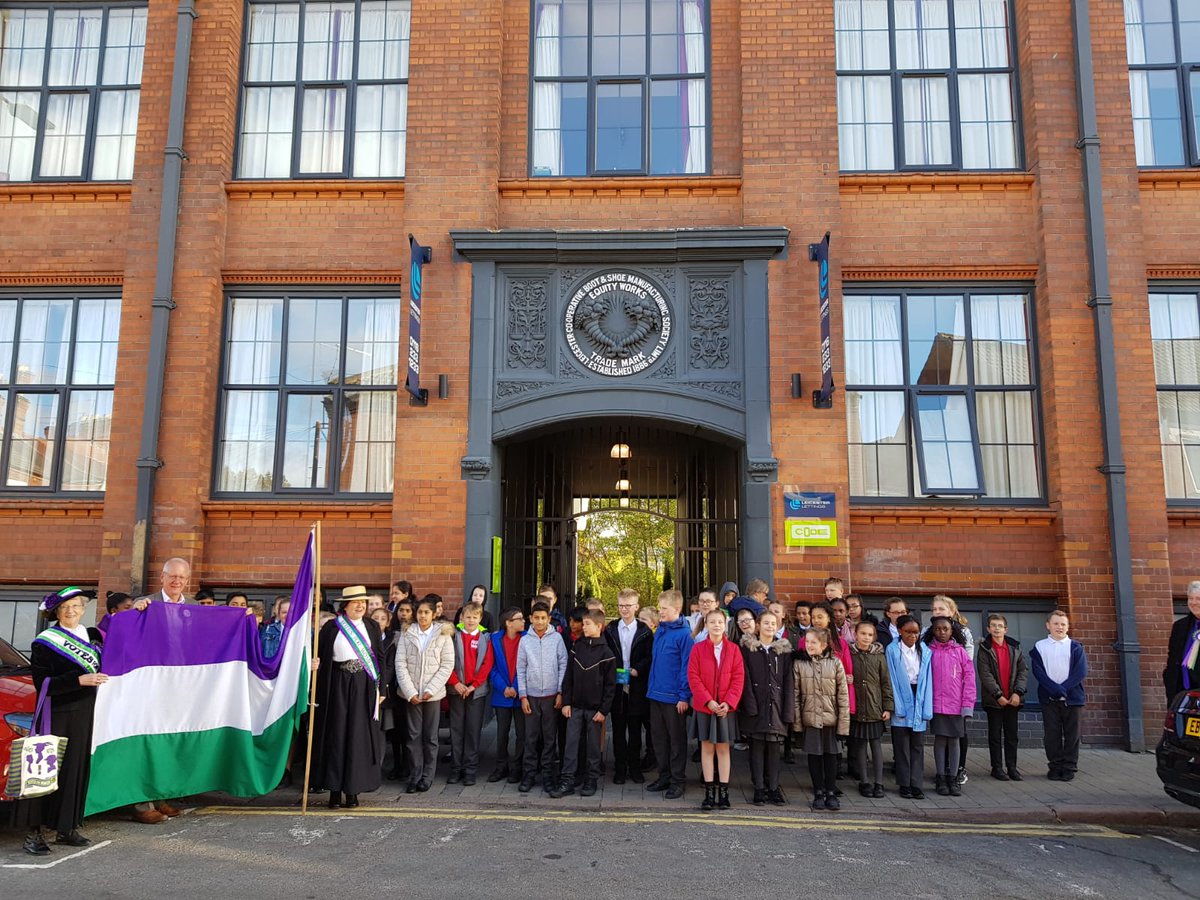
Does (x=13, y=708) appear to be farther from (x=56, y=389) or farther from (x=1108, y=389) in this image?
(x=1108, y=389)

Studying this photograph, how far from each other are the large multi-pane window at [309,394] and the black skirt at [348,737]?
4199mm

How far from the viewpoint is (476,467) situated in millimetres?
11031

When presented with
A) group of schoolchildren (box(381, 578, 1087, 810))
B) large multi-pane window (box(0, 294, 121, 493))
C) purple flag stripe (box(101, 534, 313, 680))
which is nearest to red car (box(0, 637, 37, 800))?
purple flag stripe (box(101, 534, 313, 680))

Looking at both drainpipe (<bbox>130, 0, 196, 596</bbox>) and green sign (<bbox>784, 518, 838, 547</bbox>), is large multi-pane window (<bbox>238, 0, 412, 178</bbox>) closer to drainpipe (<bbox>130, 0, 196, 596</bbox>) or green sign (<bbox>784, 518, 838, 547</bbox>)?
drainpipe (<bbox>130, 0, 196, 596</bbox>)

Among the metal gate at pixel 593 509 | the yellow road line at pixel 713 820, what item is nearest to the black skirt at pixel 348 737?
the yellow road line at pixel 713 820

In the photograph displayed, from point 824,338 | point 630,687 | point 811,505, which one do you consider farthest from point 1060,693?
point 824,338

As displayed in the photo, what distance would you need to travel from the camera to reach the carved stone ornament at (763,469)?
428 inches

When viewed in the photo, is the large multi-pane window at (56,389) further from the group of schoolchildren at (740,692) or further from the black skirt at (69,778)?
the group of schoolchildren at (740,692)

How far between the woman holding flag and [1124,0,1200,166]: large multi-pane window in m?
11.2

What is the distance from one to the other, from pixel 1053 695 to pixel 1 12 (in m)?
16.2

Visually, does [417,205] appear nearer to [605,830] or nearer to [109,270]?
[109,270]

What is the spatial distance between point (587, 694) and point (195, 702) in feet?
10.9

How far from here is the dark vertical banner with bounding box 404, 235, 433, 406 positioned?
1091 cm

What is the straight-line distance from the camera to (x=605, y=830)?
707cm
